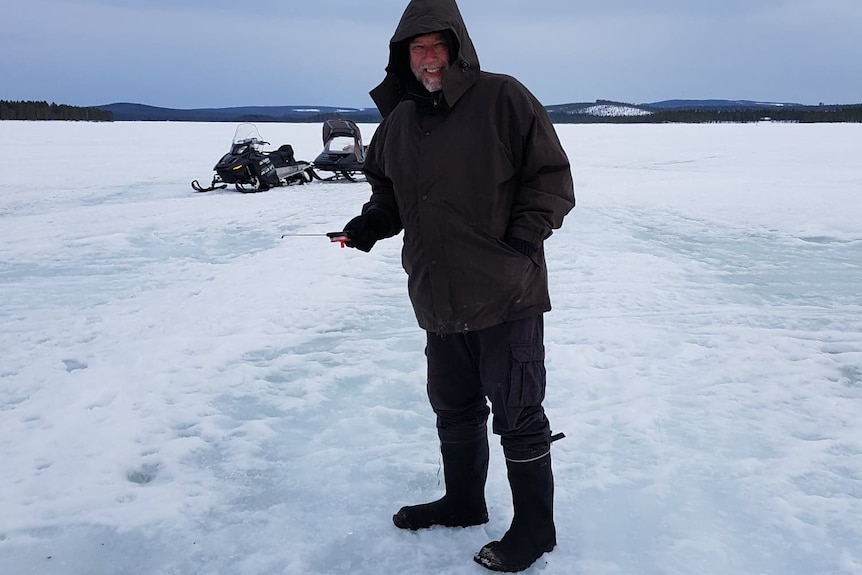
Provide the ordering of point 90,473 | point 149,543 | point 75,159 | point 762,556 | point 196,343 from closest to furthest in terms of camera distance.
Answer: point 762,556, point 149,543, point 90,473, point 196,343, point 75,159

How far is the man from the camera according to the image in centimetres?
176

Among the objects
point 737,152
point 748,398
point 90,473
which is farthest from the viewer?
point 737,152

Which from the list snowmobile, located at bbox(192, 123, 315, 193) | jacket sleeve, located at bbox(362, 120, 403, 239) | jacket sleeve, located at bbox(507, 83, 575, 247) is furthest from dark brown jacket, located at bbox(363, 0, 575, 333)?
snowmobile, located at bbox(192, 123, 315, 193)

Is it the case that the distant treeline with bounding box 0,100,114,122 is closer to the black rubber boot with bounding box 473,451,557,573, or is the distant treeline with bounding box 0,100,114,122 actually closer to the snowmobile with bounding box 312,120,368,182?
the snowmobile with bounding box 312,120,368,182

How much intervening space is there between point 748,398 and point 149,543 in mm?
2455

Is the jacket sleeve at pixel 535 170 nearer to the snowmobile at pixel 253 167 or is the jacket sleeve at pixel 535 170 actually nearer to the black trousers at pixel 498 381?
the black trousers at pixel 498 381

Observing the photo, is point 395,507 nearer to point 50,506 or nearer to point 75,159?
point 50,506

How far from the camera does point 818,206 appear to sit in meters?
8.26

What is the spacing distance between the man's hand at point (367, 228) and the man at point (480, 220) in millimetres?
133

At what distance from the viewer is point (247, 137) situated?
11914 mm

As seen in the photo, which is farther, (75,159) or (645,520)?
(75,159)

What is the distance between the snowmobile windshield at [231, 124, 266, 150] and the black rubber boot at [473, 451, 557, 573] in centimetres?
1044

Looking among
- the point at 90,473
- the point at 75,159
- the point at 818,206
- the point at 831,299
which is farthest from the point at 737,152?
the point at 90,473

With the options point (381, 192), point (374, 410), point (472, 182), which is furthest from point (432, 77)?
point (374, 410)
